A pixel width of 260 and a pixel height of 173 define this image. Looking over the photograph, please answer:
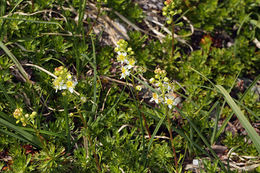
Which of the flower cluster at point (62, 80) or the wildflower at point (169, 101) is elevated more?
the flower cluster at point (62, 80)

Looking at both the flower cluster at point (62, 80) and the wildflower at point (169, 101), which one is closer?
the flower cluster at point (62, 80)

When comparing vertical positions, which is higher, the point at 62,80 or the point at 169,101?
the point at 62,80

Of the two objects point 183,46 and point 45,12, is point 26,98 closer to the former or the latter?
point 45,12

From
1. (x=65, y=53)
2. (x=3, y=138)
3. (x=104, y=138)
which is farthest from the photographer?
(x=65, y=53)

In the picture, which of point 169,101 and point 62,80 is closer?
point 62,80

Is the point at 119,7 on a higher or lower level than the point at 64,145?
higher

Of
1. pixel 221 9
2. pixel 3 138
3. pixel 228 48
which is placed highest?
pixel 221 9

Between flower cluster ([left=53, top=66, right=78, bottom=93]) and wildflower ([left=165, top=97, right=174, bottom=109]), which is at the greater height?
flower cluster ([left=53, top=66, right=78, bottom=93])

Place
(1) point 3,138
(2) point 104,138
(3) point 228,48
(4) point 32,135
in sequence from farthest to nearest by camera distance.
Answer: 1. (3) point 228,48
2. (2) point 104,138
3. (1) point 3,138
4. (4) point 32,135

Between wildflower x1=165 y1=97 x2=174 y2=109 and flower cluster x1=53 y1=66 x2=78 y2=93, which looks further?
wildflower x1=165 y1=97 x2=174 y2=109

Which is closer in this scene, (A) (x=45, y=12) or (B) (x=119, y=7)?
→ (A) (x=45, y=12)

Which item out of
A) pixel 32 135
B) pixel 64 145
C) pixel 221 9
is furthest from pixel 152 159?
pixel 221 9
